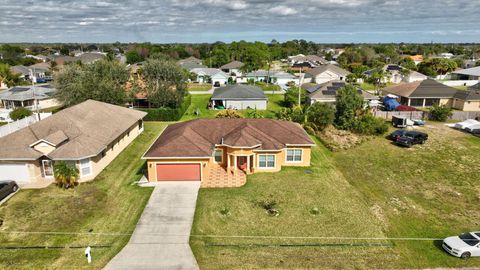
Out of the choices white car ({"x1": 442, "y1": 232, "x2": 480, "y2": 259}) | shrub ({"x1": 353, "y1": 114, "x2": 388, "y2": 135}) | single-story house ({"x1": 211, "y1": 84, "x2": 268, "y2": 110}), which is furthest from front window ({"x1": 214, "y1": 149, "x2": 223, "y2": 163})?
single-story house ({"x1": 211, "y1": 84, "x2": 268, "y2": 110})

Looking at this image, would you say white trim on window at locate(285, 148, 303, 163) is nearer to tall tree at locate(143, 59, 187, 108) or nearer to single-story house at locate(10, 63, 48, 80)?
tall tree at locate(143, 59, 187, 108)

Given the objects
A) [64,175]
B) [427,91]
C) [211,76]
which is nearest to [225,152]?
[64,175]

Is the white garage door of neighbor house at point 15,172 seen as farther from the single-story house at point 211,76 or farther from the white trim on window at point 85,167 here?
the single-story house at point 211,76

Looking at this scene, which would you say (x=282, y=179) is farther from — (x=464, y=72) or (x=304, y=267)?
(x=464, y=72)

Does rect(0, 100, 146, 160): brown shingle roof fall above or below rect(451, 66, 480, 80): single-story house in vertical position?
below

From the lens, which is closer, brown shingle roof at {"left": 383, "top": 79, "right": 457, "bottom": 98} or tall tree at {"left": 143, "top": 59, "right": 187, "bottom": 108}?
tall tree at {"left": 143, "top": 59, "right": 187, "bottom": 108}

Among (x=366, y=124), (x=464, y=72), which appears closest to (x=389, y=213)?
(x=366, y=124)
